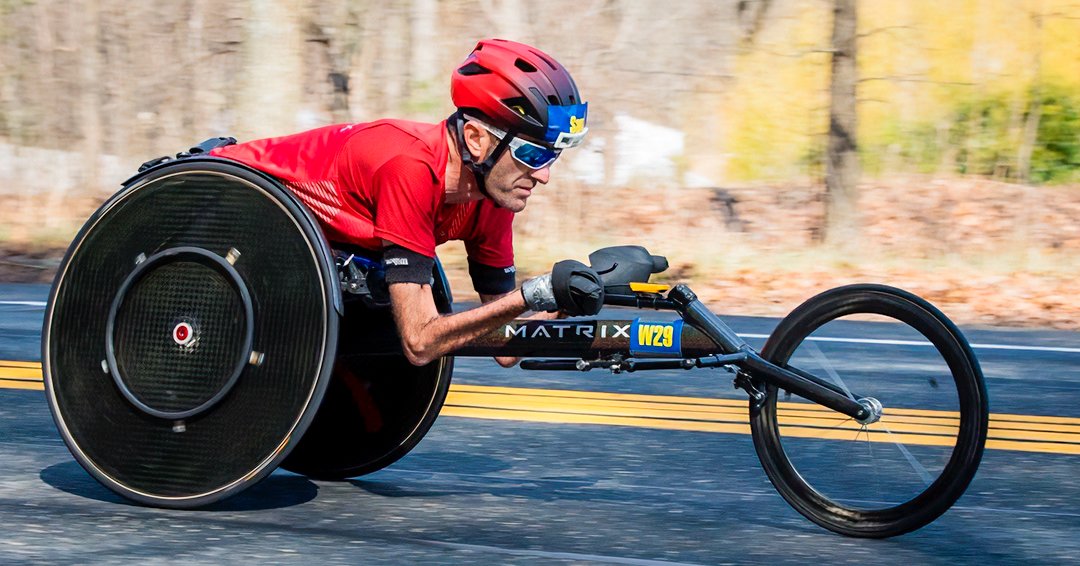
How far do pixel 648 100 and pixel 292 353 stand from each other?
12.0 metres

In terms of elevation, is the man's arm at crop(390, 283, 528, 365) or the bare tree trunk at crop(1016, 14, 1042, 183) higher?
the bare tree trunk at crop(1016, 14, 1042, 183)

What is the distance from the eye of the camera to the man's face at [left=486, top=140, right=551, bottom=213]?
4.86 meters

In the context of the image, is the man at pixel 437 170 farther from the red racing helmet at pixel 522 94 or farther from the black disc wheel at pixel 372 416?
the black disc wheel at pixel 372 416

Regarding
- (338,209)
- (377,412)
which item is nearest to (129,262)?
(338,209)

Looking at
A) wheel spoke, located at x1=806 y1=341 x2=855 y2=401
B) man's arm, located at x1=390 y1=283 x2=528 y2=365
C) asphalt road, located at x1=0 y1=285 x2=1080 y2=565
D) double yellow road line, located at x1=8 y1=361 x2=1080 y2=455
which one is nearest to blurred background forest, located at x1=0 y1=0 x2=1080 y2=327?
double yellow road line, located at x1=8 y1=361 x2=1080 y2=455

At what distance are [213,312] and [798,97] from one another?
1258 cm

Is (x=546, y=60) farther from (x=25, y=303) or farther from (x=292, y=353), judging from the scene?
(x=25, y=303)

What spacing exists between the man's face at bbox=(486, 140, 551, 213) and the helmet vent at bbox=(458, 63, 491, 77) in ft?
0.85

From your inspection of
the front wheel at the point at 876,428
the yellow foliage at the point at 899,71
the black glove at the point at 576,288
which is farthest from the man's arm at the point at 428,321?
the yellow foliage at the point at 899,71

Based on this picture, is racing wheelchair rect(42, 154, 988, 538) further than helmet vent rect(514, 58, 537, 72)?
No

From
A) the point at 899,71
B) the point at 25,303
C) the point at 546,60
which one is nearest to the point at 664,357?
the point at 546,60

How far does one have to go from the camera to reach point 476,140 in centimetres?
485

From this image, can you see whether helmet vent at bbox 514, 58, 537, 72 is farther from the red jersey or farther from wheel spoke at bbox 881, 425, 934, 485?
wheel spoke at bbox 881, 425, 934, 485

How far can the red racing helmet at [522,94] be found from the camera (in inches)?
188
